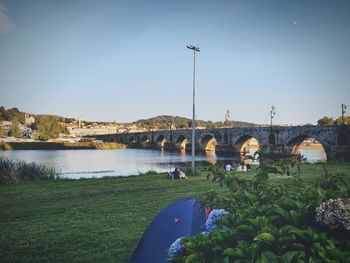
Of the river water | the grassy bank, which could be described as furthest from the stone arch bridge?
the grassy bank

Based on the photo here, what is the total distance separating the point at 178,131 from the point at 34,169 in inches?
2513

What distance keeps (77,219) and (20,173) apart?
1041cm

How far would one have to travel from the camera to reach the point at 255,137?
57.2m

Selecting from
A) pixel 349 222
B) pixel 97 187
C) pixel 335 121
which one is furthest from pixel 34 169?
pixel 335 121

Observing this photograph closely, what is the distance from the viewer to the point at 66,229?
7.49 meters

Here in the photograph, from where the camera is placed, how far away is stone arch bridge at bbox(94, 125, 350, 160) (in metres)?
42.7

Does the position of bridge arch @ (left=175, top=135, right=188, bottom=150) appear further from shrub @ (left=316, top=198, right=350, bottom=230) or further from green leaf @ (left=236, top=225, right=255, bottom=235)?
shrub @ (left=316, top=198, right=350, bottom=230)

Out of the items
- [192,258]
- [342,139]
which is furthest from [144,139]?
[192,258]

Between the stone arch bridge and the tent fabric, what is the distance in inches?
547

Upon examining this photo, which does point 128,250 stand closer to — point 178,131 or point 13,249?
point 13,249

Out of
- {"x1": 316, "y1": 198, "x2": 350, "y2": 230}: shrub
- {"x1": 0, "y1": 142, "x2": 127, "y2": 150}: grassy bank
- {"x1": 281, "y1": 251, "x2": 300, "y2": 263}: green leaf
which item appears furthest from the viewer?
{"x1": 0, "y1": 142, "x2": 127, "y2": 150}: grassy bank

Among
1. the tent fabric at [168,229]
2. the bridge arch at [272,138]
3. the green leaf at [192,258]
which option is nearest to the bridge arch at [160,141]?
the bridge arch at [272,138]

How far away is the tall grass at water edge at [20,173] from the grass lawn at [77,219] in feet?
3.99

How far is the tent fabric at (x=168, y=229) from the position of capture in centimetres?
459
